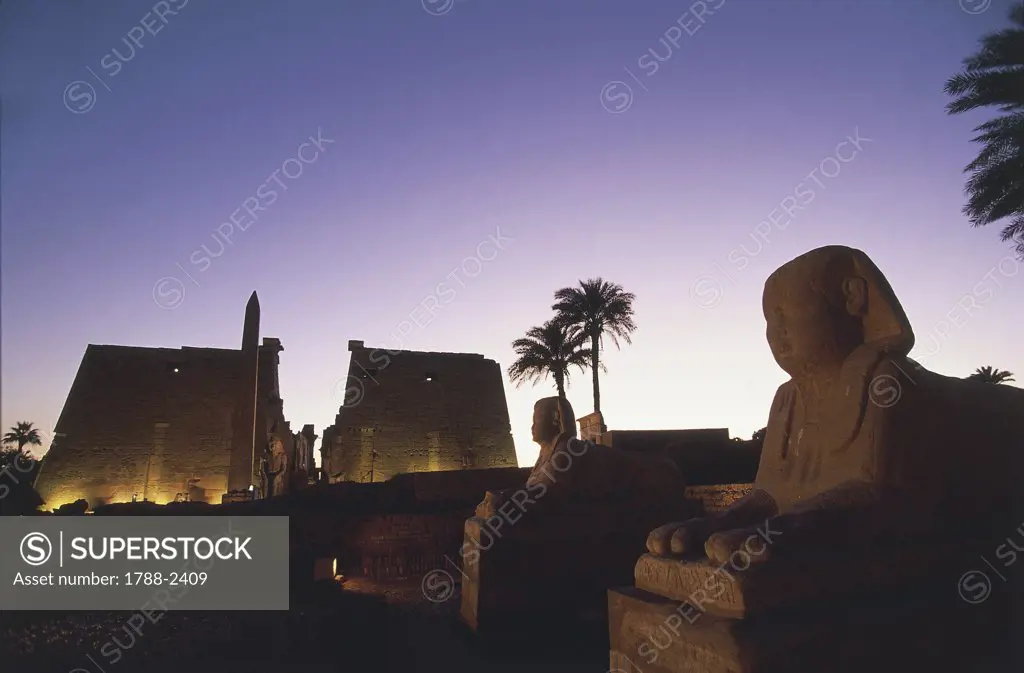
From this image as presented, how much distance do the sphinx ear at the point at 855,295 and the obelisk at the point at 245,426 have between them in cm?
2185

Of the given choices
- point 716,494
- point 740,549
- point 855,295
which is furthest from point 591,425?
point 740,549

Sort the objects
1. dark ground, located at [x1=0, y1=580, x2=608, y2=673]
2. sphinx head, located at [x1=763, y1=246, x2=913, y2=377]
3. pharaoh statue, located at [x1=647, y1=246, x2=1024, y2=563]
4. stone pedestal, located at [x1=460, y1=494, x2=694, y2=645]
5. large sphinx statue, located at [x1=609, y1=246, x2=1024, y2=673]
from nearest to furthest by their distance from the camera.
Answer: large sphinx statue, located at [x1=609, y1=246, x2=1024, y2=673] → pharaoh statue, located at [x1=647, y1=246, x2=1024, y2=563] → sphinx head, located at [x1=763, y1=246, x2=913, y2=377] → dark ground, located at [x1=0, y1=580, x2=608, y2=673] → stone pedestal, located at [x1=460, y1=494, x2=694, y2=645]

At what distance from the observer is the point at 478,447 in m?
23.9

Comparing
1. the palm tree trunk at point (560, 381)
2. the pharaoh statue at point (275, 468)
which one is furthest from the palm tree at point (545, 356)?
the pharaoh statue at point (275, 468)

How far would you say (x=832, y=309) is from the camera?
8.58 feet

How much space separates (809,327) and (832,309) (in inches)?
5.5

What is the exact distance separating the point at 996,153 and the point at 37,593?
51.8 feet

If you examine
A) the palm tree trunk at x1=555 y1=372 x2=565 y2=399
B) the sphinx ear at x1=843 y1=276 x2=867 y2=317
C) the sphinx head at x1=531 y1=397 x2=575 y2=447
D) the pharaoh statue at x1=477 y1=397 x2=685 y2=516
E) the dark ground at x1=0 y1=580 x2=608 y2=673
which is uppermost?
the palm tree trunk at x1=555 y1=372 x2=565 y2=399

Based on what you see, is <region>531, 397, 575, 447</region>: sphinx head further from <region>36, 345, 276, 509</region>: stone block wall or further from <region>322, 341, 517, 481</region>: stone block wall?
<region>36, 345, 276, 509</region>: stone block wall

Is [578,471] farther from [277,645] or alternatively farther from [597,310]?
[597,310]

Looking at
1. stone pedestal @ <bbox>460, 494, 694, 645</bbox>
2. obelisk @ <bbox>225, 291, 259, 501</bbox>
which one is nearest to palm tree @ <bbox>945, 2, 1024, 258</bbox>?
stone pedestal @ <bbox>460, 494, 694, 645</bbox>

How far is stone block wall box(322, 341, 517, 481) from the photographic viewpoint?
2212 cm

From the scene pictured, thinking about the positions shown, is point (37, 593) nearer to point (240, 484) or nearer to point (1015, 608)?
point (1015, 608)

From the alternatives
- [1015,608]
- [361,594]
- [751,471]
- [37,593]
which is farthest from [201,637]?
[751,471]
